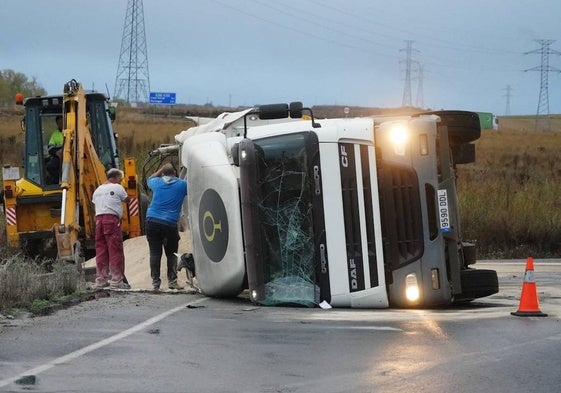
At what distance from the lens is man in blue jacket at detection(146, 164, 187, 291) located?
13.5 metres

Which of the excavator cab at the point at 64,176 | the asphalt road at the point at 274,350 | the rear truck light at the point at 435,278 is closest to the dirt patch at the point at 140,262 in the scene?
the excavator cab at the point at 64,176

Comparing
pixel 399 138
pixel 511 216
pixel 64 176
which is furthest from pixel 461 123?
pixel 511 216

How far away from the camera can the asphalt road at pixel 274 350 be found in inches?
279

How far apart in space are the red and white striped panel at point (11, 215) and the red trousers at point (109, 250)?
371 cm

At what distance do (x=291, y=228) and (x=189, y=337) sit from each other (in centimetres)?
255

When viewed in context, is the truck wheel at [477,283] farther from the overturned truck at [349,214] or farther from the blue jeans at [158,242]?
the blue jeans at [158,242]

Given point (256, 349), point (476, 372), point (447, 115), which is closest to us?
point (476, 372)

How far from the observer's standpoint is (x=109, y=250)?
1380 centimetres

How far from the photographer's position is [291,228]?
11.2 meters

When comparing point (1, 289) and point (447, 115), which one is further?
point (447, 115)

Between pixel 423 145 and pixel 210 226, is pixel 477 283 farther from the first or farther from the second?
pixel 210 226

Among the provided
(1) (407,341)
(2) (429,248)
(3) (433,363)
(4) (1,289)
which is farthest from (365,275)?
(4) (1,289)

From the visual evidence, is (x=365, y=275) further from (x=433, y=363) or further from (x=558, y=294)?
(x=558, y=294)

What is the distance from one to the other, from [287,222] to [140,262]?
225 inches
